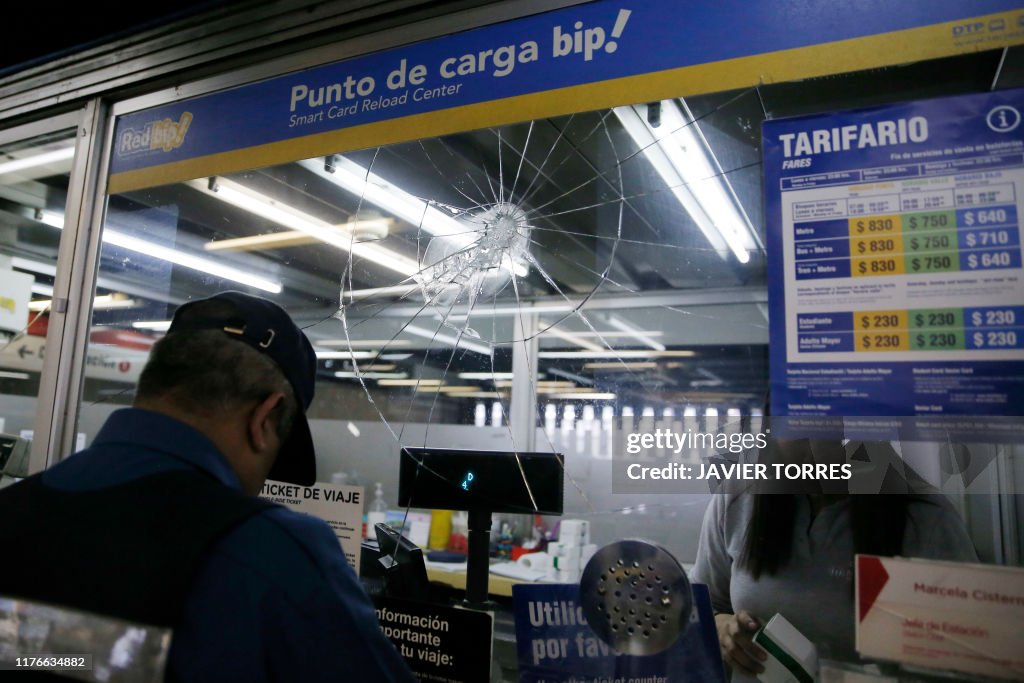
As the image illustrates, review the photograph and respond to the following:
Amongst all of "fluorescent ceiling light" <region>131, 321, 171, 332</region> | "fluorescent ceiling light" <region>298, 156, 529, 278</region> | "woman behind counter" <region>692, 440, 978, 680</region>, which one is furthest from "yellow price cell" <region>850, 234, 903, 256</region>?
"fluorescent ceiling light" <region>131, 321, 171, 332</region>

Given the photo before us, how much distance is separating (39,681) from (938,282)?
53.2 inches

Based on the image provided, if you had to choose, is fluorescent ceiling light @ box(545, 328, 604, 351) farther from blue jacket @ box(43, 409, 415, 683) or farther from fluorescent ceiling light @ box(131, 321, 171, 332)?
fluorescent ceiling light @ box(131, 321, 171, 332)

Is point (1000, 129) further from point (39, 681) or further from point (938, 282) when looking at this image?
point (39, 681)

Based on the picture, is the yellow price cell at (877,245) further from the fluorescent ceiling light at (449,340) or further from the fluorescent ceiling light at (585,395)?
the fluorescent ceiling light at (449,340)

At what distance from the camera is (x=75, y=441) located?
1.95 meters

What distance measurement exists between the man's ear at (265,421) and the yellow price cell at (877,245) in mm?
955

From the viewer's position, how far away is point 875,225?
1088 mm

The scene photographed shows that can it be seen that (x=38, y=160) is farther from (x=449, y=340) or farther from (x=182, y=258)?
(x=449, y=340)

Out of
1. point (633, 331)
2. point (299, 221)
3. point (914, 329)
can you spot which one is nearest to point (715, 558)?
point (914, 329)

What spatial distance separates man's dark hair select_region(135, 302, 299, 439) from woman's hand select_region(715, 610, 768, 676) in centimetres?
88

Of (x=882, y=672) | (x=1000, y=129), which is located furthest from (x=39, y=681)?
(x=1000, y=129)

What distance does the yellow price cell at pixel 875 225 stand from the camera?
1075 millimetres

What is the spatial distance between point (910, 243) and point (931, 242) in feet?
0.09

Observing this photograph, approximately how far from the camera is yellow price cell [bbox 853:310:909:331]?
1.05 meters
